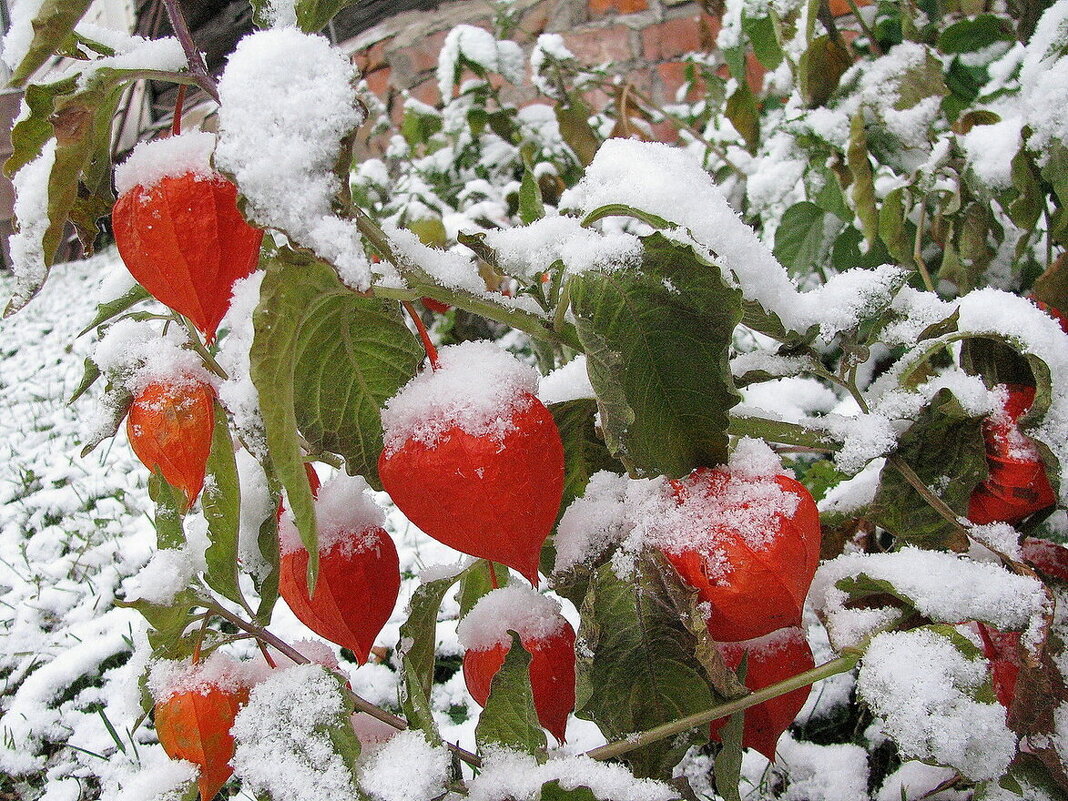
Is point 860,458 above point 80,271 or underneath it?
above

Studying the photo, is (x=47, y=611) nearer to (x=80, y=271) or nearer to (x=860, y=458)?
(x=860, y=458)

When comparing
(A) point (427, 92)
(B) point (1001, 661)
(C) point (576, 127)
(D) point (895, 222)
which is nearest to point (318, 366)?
(B) point (1001, 661)

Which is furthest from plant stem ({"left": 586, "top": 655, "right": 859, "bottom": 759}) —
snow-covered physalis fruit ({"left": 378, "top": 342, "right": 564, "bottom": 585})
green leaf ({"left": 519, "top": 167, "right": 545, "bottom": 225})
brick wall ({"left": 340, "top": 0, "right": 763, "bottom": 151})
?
brick wall ({"left": 340, "top": 0, "right": 763, "bottom": 151})

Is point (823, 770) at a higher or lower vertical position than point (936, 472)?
lower

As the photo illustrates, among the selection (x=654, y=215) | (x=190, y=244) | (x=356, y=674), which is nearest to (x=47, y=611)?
(x=356, y=674)

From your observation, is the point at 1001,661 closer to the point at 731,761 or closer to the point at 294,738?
the point at 731,761

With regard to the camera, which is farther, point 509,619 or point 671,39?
point 671,39
